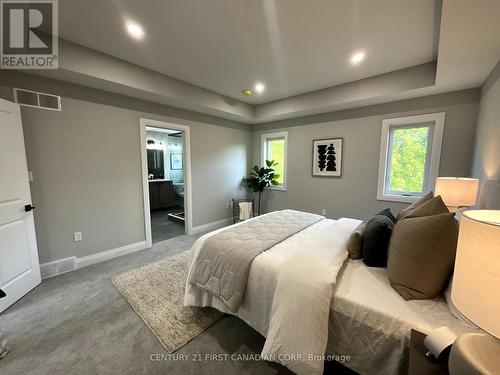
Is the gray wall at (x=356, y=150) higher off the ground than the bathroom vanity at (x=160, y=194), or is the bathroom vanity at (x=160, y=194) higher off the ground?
the gray wall at (x=356, y=150)

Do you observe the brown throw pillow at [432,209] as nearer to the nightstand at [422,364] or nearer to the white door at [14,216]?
the nightstand at [422,364]

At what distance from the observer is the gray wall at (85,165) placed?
2385mm

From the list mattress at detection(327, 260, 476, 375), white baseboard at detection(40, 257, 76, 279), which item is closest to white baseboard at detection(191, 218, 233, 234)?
white baseboard at detection(40, 257, 76, 279)

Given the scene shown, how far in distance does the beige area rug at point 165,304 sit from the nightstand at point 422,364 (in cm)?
150

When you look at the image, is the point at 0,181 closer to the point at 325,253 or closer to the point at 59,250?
the point at 59,250

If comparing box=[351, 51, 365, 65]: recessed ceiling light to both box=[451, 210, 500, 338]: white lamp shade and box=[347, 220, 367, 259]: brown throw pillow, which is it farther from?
box=[451, 210, 500, 338]: white lamp shade

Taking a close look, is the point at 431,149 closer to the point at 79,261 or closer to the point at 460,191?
the point at 460,191

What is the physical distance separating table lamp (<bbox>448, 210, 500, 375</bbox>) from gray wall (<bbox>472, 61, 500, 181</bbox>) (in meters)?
1.82

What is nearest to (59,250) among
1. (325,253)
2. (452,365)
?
(325,253)

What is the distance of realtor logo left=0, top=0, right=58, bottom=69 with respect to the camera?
167 centimetres

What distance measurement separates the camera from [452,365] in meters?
0.64

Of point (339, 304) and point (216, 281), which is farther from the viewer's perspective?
point (216, 281)

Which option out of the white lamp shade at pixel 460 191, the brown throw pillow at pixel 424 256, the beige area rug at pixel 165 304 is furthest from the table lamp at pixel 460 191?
the beige area rug at pixel 165 304

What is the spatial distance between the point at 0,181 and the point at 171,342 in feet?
7.06
